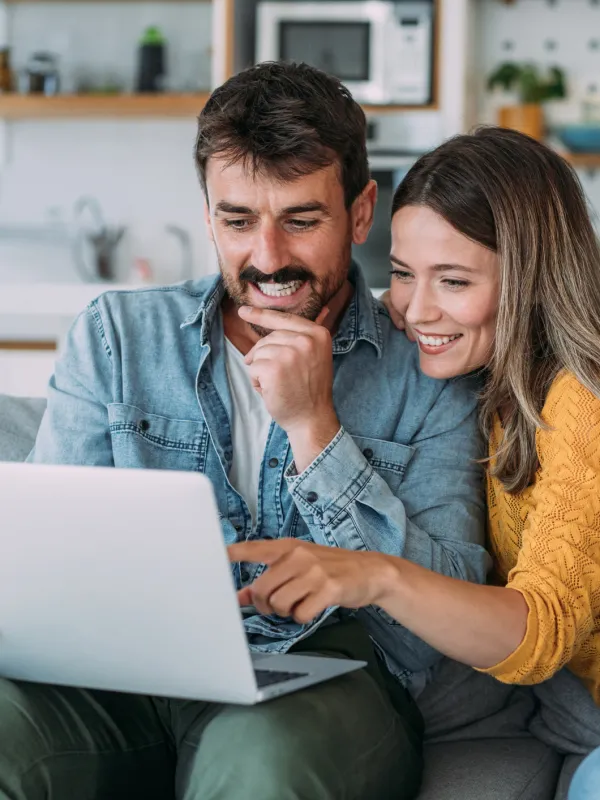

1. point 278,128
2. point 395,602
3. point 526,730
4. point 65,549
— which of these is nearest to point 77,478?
point 65,549

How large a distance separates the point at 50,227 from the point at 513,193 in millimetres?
3256

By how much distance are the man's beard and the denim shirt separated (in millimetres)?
44

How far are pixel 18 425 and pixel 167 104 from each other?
2520mm

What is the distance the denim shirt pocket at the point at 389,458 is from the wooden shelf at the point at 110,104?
2.68 meters

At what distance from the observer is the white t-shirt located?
5.45 ft

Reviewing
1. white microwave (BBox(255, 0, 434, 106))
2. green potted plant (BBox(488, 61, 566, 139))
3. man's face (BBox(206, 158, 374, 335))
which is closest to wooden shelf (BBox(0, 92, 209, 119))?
white microwave (BBox(255, 0, 434, 106))

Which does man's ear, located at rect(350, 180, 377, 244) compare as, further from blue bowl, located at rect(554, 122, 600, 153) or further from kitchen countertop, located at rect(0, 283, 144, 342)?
blue bowl, located at rect(554, 122, 600, 153)

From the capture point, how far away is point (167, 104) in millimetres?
4102

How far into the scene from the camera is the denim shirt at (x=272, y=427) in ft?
5.02

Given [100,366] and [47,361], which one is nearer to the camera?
[100,366]

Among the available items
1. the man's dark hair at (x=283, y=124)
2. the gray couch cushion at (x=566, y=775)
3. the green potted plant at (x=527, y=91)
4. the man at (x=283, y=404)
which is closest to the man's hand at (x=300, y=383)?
the man at (x=283, y=404)

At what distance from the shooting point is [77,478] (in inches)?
39.3

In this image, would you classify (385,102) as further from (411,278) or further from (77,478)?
(77,478)

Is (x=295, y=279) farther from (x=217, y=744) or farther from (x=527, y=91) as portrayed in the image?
(x=527, y=91)
